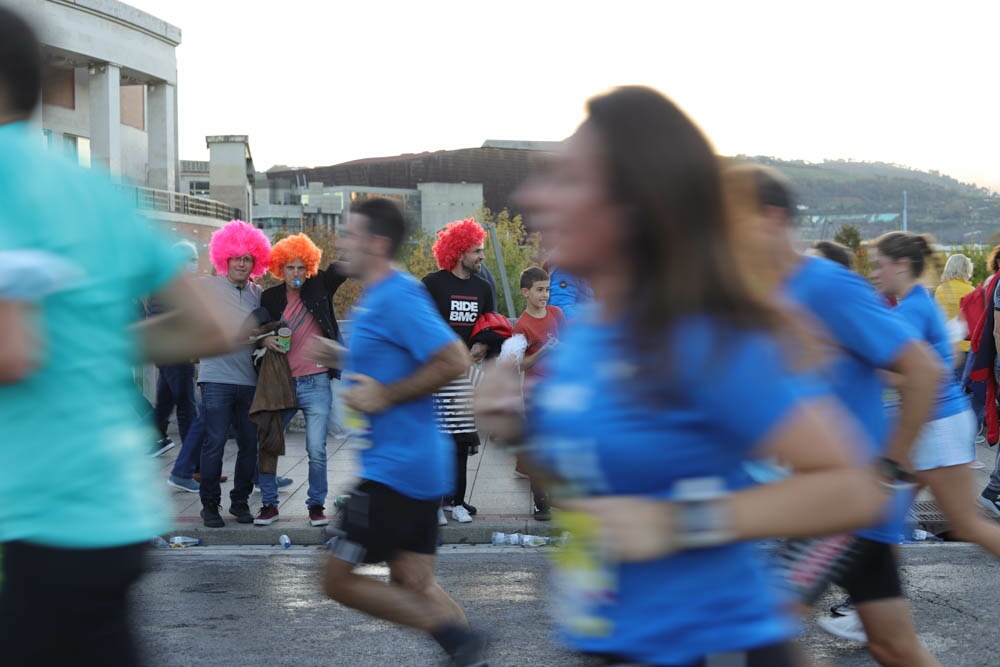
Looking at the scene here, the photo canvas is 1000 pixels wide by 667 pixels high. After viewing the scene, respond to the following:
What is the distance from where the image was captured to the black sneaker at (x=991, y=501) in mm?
8242

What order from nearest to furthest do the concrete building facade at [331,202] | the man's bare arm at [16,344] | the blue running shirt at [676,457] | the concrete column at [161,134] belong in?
the blue running shirt at [676,457] → the man's bare arm at [16,344] → the concrete column at [161,134] → the concrete building facade at [331,202]

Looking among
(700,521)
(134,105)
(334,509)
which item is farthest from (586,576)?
(134,105)

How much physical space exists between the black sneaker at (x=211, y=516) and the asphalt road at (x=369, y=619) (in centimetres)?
41

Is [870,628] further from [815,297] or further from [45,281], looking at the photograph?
[45,281]

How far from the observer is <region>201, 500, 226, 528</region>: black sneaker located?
835 centimetres

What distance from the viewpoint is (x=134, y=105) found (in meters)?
52.5

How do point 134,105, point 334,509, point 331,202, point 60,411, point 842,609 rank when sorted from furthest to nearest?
point 331,202 → point 134,105 → point 334,509 → point 842,609 → point 60,411

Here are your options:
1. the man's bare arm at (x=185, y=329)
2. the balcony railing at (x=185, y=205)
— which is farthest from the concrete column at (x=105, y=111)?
the man's bare arm at (x=185, y=329)

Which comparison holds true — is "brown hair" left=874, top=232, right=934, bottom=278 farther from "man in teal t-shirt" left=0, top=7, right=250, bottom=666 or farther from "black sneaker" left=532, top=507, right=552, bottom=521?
"black sneaker" left=532, top=507, right=552, bottom=521

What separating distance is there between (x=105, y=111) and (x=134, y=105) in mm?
6038

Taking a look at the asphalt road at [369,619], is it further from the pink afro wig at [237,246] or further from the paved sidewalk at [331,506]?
the pink afro wig at [237,246]

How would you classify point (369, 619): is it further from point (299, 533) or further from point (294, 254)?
point (294, 254)


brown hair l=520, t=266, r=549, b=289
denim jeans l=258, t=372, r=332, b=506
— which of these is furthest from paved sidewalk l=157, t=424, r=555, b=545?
brown hair l=520, t=266, r=549, b=289

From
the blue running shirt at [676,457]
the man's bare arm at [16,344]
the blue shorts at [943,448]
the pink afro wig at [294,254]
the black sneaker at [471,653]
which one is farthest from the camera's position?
the pink afro wig at [294,254]
